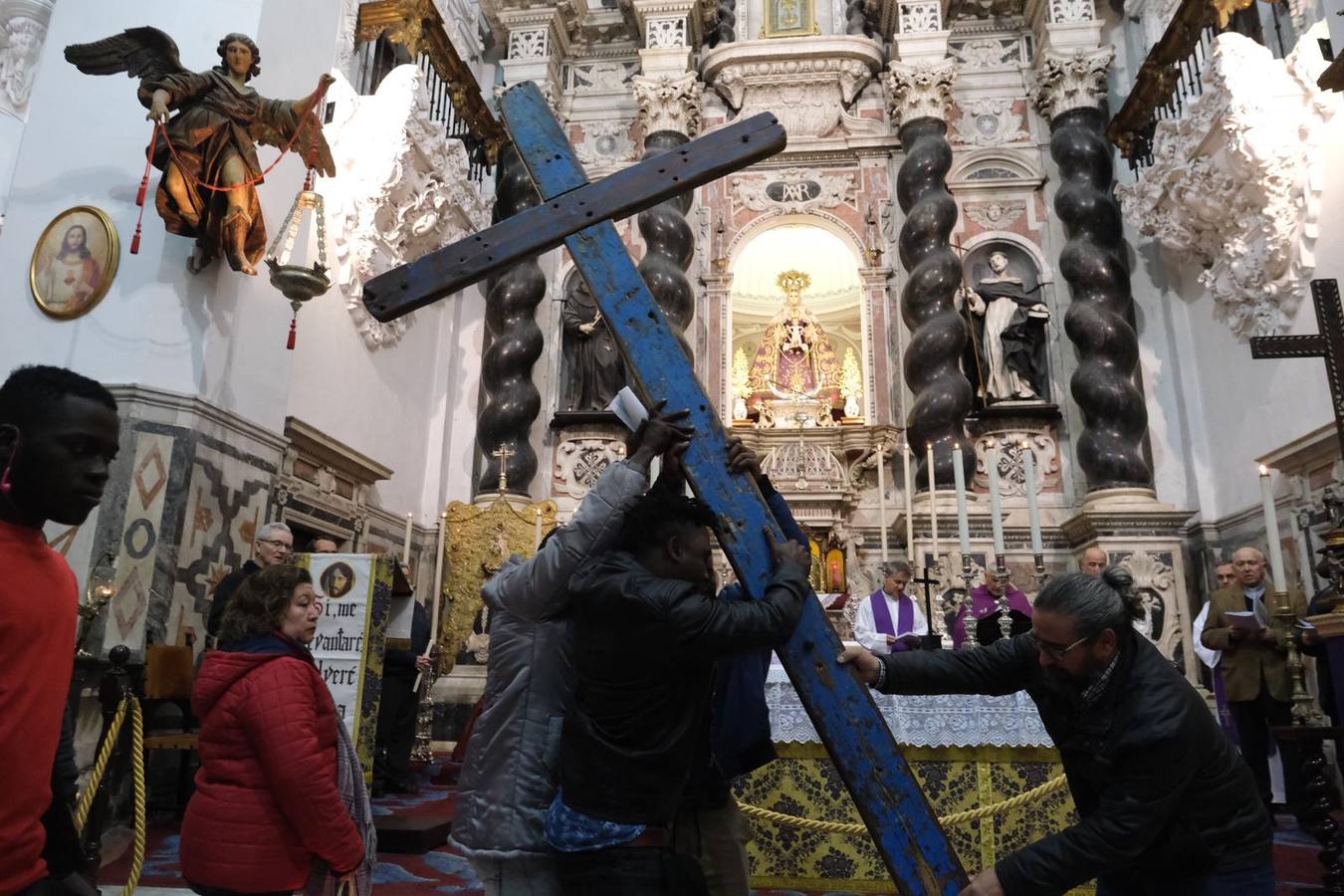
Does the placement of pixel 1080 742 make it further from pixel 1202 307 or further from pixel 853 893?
pixel 1202 307

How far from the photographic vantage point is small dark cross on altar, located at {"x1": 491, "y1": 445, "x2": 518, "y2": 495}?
9059 mm

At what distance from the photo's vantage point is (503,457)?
9.27 m

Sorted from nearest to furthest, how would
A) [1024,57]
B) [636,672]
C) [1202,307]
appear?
[636,672] < [1202,307] < [1024,57]

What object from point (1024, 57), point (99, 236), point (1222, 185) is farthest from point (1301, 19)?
point (99, 236)

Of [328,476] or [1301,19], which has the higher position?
[1301,19]

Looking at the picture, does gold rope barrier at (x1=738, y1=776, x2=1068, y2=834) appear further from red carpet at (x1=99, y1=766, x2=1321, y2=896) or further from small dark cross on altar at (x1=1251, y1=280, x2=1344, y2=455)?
small dark cross on altar at (x1=1251, y1=280, x2=1344, y2=455)

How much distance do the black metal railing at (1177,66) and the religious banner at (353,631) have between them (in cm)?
754

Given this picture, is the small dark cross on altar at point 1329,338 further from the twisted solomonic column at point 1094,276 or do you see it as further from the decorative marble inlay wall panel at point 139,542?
the decorative marble inlay wall panel at point 139,542

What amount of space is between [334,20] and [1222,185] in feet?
23.8

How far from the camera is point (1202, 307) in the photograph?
905cm

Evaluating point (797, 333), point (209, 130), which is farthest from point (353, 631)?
point (797, 333)

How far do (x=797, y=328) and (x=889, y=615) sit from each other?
5.84 metres

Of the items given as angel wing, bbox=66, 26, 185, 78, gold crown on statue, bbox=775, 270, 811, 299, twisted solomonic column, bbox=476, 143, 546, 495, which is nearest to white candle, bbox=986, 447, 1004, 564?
twisted solomonic column, bbox=476, 143, 546, 495

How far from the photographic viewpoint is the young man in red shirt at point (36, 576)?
1312 mm
